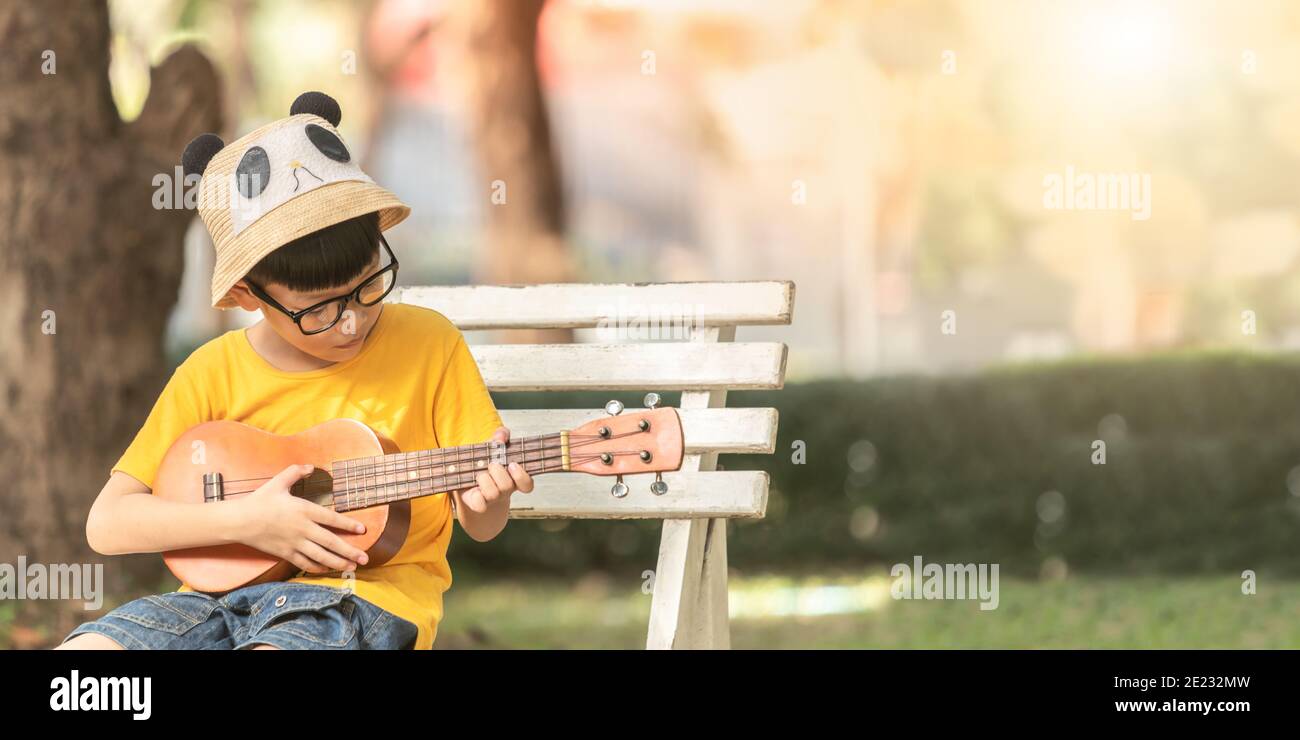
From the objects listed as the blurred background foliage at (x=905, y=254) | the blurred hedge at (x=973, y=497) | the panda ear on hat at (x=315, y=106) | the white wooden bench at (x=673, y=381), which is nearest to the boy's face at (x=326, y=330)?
the panda ear on hat at (x=315, y=106)

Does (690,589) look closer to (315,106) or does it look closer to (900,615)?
(315,106)

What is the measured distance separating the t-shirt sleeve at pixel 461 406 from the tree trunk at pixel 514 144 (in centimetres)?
520

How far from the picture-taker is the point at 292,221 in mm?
2723

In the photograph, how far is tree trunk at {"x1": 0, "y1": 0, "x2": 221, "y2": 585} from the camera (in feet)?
17.3

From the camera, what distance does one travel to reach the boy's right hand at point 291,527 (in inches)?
106

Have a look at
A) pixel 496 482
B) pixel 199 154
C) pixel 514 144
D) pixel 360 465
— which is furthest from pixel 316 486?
pixel 514 144

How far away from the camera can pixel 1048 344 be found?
55.1ft

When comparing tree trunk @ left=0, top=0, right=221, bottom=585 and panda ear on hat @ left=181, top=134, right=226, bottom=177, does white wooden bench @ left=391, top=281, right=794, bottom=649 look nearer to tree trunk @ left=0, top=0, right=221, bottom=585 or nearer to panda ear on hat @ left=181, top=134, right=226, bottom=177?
panda ear on hat @ left=181, top=134, right=226, bottom=177

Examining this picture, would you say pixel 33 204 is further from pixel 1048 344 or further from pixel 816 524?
pixel 1048 344

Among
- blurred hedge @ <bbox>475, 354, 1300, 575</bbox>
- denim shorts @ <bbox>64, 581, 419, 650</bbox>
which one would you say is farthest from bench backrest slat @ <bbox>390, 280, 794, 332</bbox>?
blurred hedge @ <bbox>475, 354, 1300, 575</bbox>

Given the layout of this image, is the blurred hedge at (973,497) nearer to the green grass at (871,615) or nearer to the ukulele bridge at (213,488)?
the green grass at (871,615)

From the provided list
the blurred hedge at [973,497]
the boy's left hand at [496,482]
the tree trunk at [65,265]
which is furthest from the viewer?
the blurred hedge at [973,497]

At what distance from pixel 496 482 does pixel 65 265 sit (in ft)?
10.6

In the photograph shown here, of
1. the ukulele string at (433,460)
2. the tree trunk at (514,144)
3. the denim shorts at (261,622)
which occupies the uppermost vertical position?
the tree trunk at (514,144)
